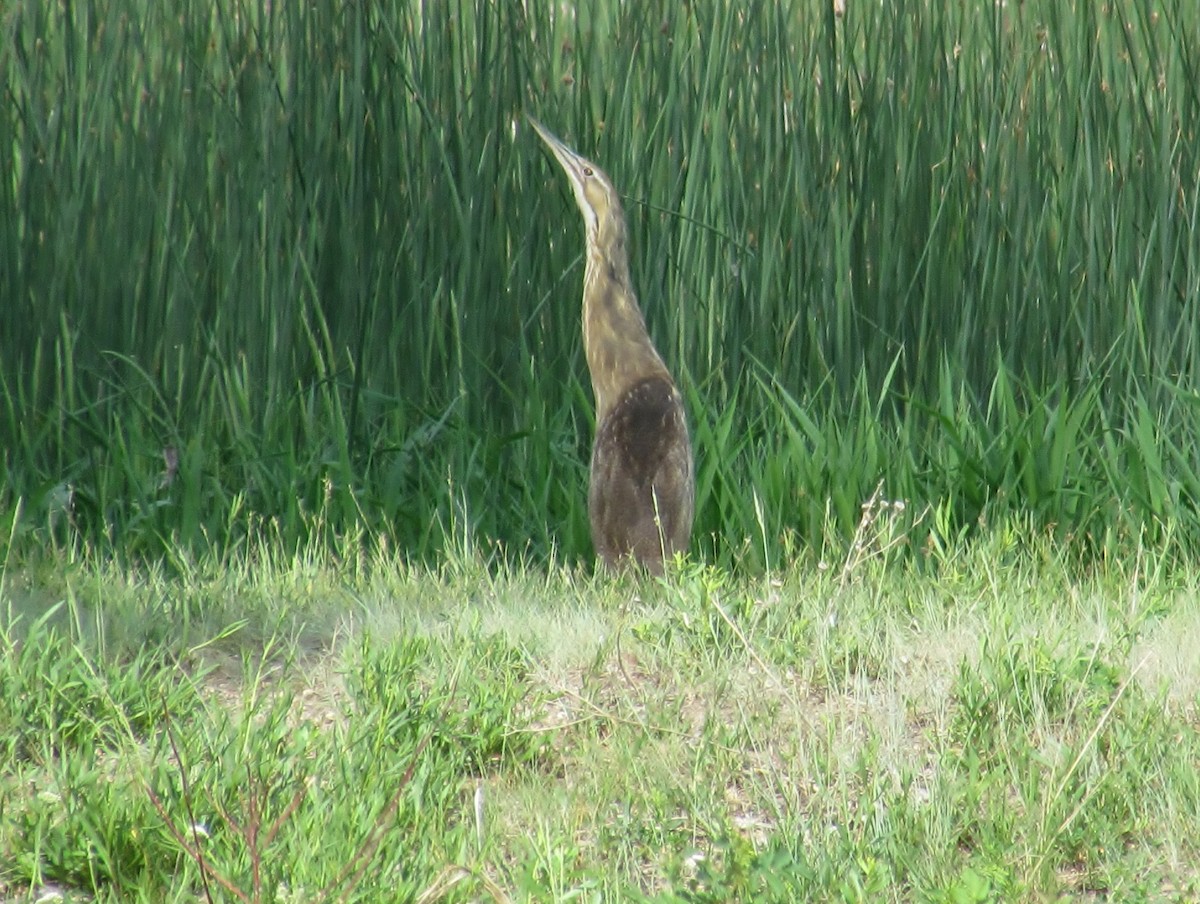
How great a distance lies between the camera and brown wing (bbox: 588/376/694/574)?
4.68m

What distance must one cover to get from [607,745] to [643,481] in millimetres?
1431

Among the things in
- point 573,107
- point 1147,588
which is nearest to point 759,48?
point 573,107

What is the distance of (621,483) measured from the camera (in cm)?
477

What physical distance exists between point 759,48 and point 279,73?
1.69m

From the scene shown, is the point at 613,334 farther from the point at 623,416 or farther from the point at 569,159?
the point at 569,159

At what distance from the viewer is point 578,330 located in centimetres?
587

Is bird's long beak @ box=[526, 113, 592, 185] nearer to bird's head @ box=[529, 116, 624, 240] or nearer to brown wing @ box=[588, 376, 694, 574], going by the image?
bird's head @ box=[529, 116, 624, 240]

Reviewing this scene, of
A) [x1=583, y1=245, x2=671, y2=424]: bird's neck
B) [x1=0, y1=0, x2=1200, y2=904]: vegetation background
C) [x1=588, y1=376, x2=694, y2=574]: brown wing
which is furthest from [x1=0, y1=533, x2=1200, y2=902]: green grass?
[x1=583, y1=245, x2=671, y2=424]: bird's neck

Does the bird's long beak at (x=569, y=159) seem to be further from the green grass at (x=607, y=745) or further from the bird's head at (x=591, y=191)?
the green grass at (x=607, y=745)

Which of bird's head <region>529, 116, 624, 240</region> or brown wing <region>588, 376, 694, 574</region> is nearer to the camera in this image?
brown wing <region>588, 376, 694, 574</region>

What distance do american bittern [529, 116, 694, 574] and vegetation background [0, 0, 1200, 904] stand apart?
0.64 feet

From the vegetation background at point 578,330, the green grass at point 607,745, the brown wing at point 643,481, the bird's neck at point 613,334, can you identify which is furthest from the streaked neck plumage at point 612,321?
the green grass at point 607,745

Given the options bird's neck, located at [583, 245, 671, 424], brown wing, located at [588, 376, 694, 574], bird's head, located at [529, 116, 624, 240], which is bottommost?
brown wing, located at [588, 376, 694, 574]

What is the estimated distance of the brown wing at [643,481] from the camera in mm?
A: 4676
